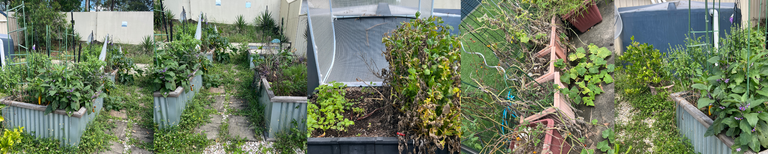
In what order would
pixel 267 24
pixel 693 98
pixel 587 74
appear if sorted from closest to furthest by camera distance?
pixel 587 74 < pixel 693 98 < pixel 267 24

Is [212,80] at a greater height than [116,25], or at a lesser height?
lesser

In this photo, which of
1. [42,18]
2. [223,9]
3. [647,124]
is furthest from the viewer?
[42,18]

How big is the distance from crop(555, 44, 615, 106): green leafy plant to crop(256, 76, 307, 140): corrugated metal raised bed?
1.48 m

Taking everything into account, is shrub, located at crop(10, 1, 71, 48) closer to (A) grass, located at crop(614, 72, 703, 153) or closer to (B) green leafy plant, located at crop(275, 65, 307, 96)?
(B) green leafy plant, located at crop(275, 65, 307, 96)

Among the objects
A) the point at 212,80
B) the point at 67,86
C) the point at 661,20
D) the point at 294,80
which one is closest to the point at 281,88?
the point at 294,80

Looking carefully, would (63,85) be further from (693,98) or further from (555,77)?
(693,98)

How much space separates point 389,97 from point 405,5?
0.51m

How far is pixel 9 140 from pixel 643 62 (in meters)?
3.81

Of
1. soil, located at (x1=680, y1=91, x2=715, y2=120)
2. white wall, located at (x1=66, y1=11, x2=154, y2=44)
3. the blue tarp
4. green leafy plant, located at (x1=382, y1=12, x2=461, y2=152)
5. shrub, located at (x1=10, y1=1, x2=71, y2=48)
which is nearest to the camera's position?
the blue tarp

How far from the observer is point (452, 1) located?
1.73 metres

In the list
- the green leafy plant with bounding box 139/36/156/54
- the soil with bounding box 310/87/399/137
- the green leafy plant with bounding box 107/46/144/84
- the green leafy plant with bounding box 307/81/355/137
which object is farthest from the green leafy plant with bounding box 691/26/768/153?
the green leafy plant with bounding box 107/46/144/84

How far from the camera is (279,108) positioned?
7.93ft

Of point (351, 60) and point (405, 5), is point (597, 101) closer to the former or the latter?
point (405, 5)

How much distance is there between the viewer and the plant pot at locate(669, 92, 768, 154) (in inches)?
76.5
